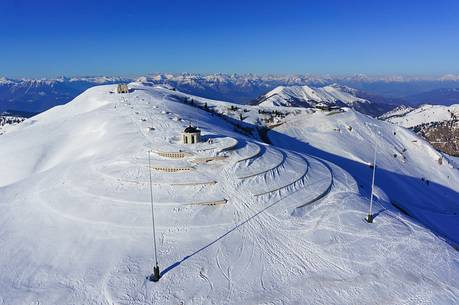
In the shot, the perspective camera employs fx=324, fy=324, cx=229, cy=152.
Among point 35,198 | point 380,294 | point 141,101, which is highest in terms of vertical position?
point 141,101

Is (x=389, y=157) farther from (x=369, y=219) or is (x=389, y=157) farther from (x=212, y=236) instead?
(x=212, y=236)

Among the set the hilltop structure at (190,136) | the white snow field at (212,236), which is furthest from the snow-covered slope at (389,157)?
the hilltop structure at (190,136)

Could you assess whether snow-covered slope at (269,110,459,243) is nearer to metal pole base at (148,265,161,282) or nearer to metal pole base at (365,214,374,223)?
metal pole base at (365,214,374,223)

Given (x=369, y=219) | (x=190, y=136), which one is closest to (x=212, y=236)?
(x=369, y=219)

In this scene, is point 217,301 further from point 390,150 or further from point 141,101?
point 390,150

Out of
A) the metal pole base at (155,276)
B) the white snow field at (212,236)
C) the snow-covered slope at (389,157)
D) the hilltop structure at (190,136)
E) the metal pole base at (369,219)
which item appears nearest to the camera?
the white snow field at (212,236)

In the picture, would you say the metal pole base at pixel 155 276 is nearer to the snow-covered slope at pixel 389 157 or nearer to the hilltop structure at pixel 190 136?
the hilltop structure at pixel 190 136

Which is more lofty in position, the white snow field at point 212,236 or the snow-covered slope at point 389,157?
the white snow field at point 212,236

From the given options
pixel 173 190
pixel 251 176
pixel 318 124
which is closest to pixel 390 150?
pixel 318 124

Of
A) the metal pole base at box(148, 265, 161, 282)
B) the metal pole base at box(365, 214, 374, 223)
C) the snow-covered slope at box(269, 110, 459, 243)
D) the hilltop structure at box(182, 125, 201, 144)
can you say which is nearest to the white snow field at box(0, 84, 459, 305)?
the metal pole base at box(148, 265, 161, 282)
